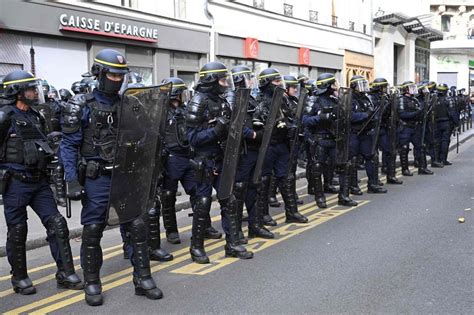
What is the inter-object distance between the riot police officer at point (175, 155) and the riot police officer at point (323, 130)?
2569mm

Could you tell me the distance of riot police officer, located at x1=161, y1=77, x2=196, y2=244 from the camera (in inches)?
258

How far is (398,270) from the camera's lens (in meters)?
5.61

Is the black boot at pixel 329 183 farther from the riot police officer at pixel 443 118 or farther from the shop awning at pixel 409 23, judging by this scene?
the shop awning at pixel 409 23

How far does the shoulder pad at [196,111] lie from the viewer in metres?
5.73

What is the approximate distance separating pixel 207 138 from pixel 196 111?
0.88 ft

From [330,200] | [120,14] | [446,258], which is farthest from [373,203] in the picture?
[120,14]

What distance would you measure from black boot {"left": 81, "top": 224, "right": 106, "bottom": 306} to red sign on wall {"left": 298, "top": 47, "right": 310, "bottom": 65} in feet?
63.0

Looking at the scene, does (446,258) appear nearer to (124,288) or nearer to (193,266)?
(193,266)

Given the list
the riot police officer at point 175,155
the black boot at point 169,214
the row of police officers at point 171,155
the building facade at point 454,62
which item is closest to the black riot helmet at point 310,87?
the row of police officers at point 171,155

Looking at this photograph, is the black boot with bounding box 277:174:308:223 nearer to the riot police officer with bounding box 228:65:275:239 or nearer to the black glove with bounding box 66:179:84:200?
the riot police officer with bounding box 228:65:275:239

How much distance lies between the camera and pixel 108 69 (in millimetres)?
4680

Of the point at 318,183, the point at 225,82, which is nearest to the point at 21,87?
the point at 225,82

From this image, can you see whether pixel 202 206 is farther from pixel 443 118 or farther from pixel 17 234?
pixel 443 118

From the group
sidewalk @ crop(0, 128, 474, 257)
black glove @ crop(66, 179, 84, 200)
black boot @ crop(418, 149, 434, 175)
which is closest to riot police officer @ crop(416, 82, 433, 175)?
black boot @ crop(418, 149, 434, 175)
